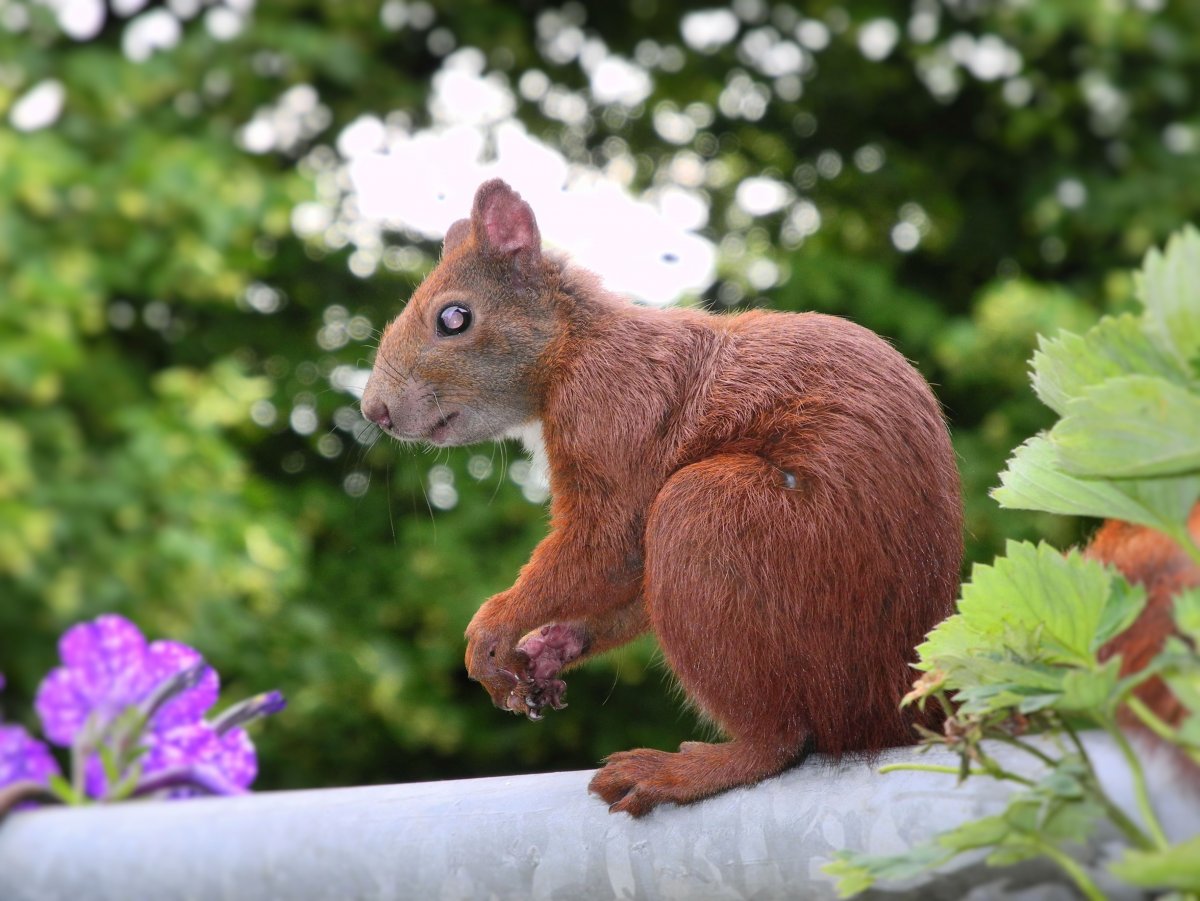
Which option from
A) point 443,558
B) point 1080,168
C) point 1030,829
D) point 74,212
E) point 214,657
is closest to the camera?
point 1030,829

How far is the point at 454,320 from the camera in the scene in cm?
90

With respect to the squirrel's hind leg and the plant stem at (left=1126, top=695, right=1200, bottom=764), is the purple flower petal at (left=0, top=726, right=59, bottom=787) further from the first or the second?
the plant stem at (left=1126, top=695, right=1200, bottom=764)

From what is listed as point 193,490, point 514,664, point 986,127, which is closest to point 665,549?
point 514,664

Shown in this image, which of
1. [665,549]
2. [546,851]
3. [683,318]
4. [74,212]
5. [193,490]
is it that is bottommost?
[193,490]

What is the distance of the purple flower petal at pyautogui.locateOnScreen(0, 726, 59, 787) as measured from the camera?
41.9 inches

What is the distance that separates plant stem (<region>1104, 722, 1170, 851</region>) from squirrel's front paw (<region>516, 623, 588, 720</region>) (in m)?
0.44

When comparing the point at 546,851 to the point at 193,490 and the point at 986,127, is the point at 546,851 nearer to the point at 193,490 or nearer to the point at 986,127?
the point at 193,490

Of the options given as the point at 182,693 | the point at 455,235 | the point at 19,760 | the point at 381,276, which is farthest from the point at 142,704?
the point at 381,276

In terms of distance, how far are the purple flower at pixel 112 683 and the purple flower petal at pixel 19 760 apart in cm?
7

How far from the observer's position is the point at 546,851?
2.05ft

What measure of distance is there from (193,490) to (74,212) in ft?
1.96

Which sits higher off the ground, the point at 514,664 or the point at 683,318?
the point at 683,318

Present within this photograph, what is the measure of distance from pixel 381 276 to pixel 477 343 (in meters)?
2.57

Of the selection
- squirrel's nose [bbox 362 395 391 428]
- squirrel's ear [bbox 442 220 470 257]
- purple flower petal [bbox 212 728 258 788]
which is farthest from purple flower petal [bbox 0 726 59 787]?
squirrel's ear [bbox 442 220 470 257]
